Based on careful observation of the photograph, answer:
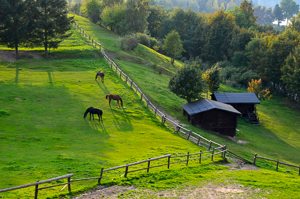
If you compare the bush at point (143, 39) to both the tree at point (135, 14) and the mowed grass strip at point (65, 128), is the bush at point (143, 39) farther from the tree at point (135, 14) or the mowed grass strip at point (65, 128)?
the mowed grass strip at point (65, 128)

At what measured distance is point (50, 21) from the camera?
45969 millimetres

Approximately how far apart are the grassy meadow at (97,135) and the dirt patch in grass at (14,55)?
1614 millimetres

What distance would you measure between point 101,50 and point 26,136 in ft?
113

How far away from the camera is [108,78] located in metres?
41.8

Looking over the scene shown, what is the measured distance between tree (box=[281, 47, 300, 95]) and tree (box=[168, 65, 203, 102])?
100 ft

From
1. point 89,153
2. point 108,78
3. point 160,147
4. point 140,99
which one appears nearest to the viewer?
point 89,153

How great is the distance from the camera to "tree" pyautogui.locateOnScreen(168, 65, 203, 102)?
129 ft

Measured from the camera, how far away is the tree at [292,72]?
190 ft

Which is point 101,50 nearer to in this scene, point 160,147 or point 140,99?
point 140,99

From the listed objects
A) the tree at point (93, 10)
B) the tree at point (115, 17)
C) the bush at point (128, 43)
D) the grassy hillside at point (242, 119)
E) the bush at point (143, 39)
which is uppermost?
the tree at point (93, 10)

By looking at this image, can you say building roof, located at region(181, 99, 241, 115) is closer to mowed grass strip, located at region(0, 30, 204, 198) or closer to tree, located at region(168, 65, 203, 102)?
tree, located at region(168, 65, 203, 102)

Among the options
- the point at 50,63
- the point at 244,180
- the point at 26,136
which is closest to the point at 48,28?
the point at 50,63

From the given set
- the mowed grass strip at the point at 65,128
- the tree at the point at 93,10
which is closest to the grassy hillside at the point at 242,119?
the mowed grass strip at the point at 65,128

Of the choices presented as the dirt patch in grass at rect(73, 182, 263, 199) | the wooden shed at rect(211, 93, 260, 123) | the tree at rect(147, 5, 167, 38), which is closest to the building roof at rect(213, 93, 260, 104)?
the wooden shed at rect(211, 93, 260, 123)
